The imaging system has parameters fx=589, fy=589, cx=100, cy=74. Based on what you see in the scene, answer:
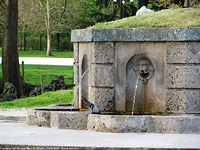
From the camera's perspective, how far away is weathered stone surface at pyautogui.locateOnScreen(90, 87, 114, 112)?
452 inches

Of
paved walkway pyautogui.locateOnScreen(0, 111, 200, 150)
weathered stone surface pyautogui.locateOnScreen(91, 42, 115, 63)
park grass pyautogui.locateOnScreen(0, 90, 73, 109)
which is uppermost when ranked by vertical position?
weathered stone surface pyautogui.locateOnScreen(91, 42, 115, 63)

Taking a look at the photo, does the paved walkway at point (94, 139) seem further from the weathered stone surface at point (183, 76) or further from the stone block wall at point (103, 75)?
the weathered stone surface at point (183, 76)

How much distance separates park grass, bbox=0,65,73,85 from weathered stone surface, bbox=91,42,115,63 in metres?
18.3

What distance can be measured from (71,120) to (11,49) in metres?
13.3

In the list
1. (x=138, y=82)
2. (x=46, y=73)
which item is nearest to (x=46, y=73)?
(x=46, y=73)

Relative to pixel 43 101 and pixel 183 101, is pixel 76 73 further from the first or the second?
pixel 43 101

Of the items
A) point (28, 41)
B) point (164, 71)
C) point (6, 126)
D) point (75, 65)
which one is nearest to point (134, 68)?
point (164, 71)

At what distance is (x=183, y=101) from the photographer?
36.4 feet

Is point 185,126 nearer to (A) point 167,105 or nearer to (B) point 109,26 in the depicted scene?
(A) point 167,105

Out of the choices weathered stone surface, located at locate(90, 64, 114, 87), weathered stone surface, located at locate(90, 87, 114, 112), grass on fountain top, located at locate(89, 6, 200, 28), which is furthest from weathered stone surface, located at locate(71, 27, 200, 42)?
weathered stone surface, located at locate(90, 87, 114, 112)

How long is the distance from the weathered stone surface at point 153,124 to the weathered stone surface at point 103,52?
55.9 inches

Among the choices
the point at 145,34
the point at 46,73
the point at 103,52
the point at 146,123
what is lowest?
the point at 46,73

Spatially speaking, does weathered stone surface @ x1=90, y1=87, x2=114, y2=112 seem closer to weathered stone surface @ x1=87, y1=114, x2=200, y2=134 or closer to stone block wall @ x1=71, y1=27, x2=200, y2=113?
stone block wall @ x1=71, y1=27, x2=200, y2=113

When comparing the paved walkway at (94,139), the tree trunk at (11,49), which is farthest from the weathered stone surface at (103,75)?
the tree trunk at (11,49)
